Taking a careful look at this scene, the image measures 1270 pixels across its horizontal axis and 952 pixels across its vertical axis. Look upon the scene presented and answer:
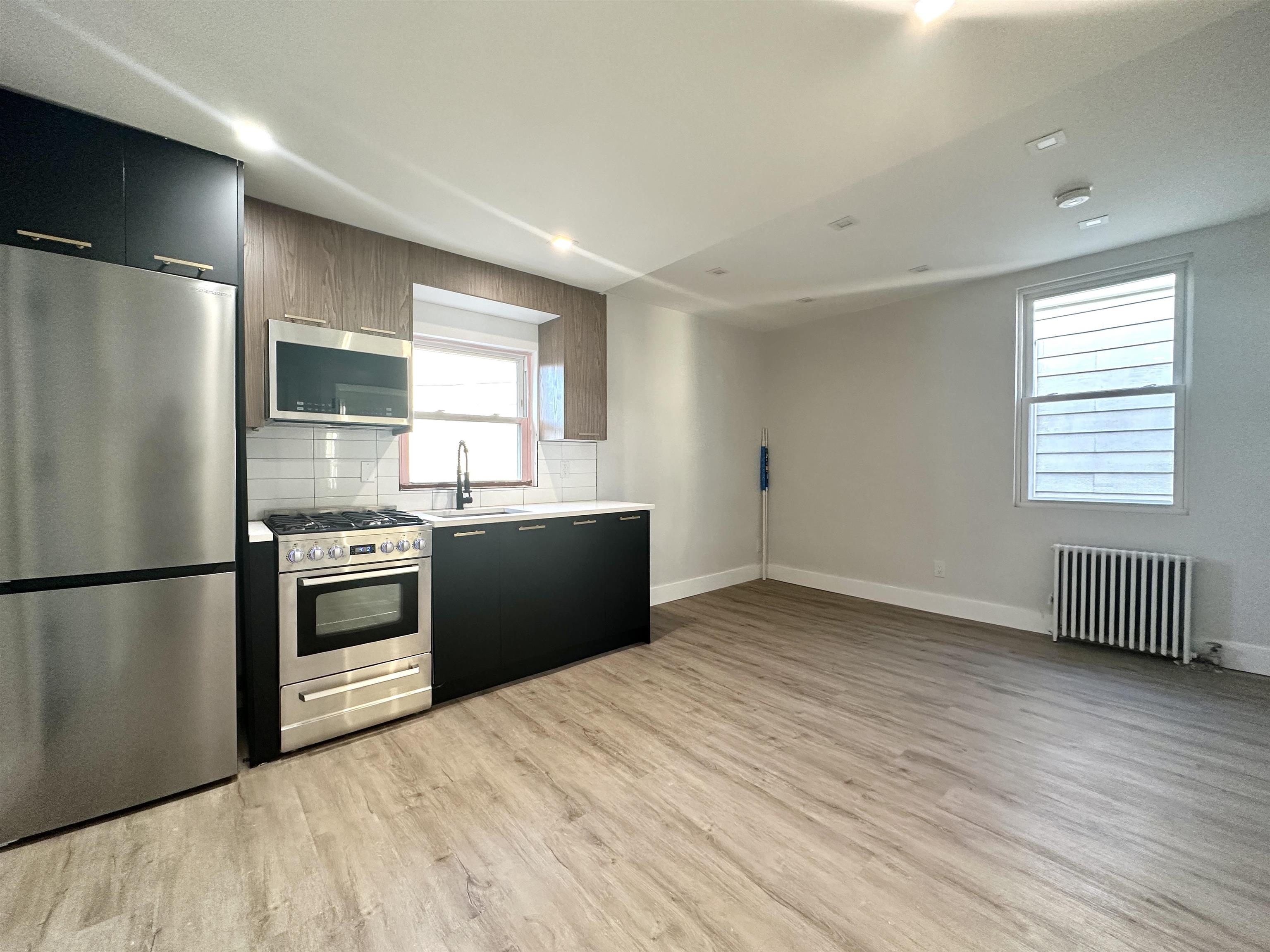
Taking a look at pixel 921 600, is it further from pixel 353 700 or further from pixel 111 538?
pixel 111 538

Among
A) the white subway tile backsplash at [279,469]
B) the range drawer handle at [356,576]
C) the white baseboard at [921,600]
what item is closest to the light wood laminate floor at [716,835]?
the range drawer handle at [356,576]

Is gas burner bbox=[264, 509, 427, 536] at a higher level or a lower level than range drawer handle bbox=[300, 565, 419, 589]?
higher

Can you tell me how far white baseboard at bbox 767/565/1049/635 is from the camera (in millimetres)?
4145

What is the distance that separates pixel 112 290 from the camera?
1940 millimetres

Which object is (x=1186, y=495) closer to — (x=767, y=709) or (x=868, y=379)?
(x=868, y=379)

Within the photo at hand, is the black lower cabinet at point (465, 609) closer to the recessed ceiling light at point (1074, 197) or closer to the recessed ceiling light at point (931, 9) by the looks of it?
the recessed ceiling light at point (931, 9)

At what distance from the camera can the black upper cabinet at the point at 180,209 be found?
2.04 meters

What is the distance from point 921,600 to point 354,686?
4.50m

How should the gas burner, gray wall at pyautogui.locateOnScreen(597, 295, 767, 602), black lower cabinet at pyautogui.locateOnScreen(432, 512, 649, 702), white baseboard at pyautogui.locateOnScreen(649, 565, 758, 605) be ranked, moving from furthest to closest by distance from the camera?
white baseboard at pyautogui.locateOnScreen(649, 565, 758, 605) → gray wall at pyautogui.locateOnScreen(597, 295, 767, 602) → black lower cabinet at pyautogui.locateOnScreen(432, 512, 649, 702) → the gas burner

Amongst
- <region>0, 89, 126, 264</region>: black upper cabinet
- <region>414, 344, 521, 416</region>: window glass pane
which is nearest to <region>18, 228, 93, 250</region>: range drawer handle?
<region>0, 89, 126, 264</region>: black upper cabinet

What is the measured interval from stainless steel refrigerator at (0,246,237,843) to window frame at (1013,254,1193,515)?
16.8ft

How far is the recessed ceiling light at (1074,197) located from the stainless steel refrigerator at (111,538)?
4.10 m

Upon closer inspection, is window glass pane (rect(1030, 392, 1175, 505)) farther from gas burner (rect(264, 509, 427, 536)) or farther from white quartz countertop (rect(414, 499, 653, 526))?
gas burner (rect(264, 509, 427, 536))

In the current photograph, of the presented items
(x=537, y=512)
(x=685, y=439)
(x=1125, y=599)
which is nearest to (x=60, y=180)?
(x=537, y=512)
